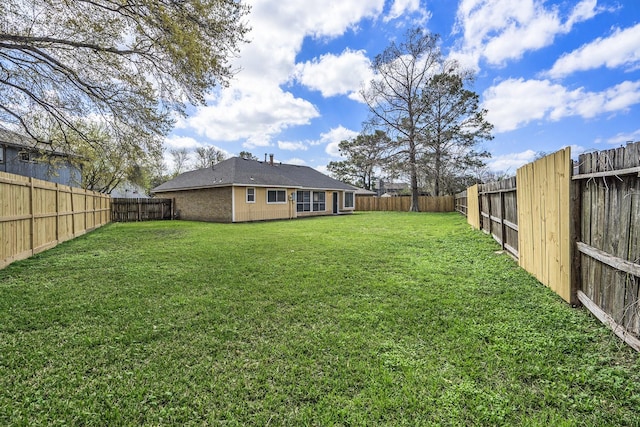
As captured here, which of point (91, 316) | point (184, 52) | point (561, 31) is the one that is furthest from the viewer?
point (561, 31)

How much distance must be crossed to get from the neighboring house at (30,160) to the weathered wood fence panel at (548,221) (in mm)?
12446

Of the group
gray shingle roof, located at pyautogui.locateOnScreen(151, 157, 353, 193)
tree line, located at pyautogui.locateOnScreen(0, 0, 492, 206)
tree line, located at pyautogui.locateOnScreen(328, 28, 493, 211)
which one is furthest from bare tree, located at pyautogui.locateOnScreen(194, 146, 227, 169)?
tree line, located at pyautogui.locateOnScreen(0, 0, 492, 206)

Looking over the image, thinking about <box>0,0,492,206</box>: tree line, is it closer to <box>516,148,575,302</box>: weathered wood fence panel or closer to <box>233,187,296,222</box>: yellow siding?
<box>516,148,575,302</box>: weathered wood fence panel

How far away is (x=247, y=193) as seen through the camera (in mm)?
17703

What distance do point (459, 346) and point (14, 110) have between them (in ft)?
38.8

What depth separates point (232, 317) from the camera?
3.44 meters

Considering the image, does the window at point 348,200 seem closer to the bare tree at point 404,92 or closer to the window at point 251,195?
the bare tree at point 404,92

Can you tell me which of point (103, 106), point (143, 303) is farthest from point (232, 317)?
point (103, 106)

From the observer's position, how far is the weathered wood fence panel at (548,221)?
3.43 m

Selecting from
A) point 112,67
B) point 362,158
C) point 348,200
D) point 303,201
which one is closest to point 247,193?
point 303,201

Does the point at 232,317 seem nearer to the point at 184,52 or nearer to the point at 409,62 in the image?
the point at 184,52

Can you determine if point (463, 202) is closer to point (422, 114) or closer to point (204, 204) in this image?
point (422, 114)

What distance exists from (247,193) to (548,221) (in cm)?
1559

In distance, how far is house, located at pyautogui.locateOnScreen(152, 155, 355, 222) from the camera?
1739cm
